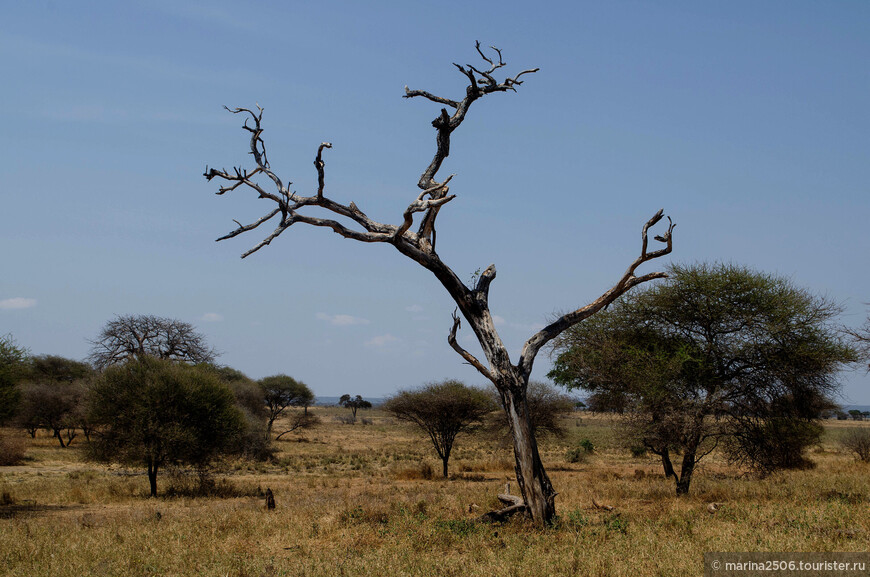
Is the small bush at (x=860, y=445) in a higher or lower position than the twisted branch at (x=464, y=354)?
lower

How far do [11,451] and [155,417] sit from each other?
14433 mm

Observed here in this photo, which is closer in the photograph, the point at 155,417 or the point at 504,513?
the point at 504,513

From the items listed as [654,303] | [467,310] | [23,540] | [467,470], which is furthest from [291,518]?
[467,470]

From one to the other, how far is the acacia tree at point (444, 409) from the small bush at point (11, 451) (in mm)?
18482

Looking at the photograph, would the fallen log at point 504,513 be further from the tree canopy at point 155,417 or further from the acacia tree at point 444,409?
the acacia tree at point 444,409

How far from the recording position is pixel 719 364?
16.2 m

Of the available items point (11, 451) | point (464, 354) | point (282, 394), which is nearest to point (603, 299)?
point (464, 354)

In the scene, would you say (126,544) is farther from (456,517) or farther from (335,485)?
(335,485)

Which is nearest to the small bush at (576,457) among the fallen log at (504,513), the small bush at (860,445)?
the small bush at (860,445)

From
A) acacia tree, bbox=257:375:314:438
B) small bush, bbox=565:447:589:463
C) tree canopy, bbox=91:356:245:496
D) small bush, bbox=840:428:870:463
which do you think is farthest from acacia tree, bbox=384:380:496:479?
acacia tree, bbox=257:375:314:438

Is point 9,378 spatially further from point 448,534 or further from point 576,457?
point 576,457

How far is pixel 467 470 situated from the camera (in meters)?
31.0

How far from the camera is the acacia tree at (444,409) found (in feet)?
97.3

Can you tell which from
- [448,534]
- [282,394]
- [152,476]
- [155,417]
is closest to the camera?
[448,534]
